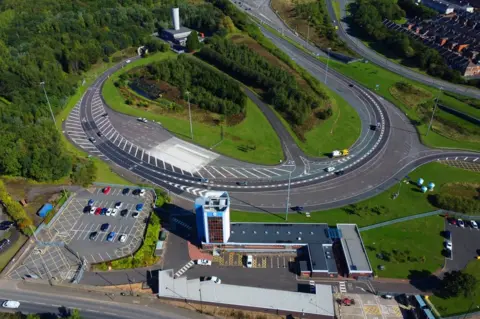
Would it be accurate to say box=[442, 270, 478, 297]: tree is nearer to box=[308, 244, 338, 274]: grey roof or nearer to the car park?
box=[308, 244, 338, 274]: grey roof

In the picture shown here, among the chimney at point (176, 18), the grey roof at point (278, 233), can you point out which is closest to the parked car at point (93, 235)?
the grey roof at point (278, 233)

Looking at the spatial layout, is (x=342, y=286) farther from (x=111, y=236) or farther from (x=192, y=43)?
(x=192, y=43)

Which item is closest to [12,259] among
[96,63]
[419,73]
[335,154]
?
[335,154]

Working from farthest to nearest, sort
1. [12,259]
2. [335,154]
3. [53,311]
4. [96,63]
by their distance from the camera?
[96,63], [335,154], [12,259], [53,311]

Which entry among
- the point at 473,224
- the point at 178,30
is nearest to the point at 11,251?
the point at 473,224

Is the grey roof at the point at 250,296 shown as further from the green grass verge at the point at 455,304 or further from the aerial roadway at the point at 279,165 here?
the aerial roadway at the point at 279,165

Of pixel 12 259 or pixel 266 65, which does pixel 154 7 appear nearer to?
pixel 266 65
